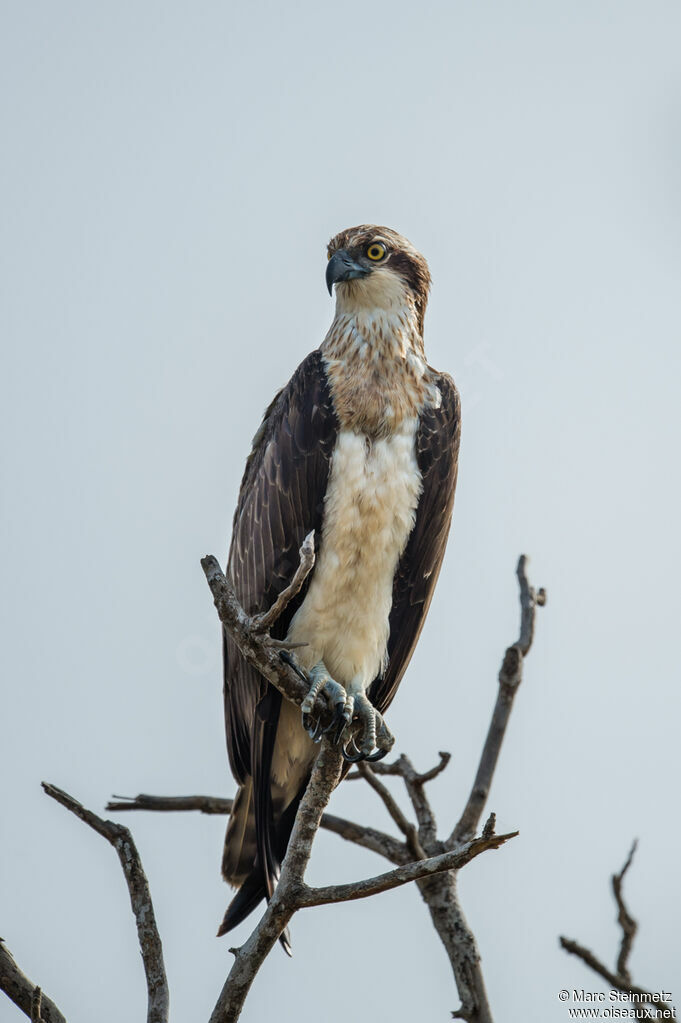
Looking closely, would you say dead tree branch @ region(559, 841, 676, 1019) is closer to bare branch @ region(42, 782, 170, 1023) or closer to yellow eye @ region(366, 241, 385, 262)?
bare branch @ region(42, 782, 170, 1023)

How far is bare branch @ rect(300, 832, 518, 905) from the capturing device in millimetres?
3727

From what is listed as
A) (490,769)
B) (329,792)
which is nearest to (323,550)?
(329,792)

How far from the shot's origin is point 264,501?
551 centimetres

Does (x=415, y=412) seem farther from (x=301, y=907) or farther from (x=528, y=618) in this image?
(x=301, y=907)

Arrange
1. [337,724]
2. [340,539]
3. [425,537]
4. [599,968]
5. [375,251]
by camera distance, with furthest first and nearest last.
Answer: [375,251], [425,537], [340,539], [337,724], [599,968]

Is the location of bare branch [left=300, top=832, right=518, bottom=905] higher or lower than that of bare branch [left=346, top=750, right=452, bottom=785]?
lower

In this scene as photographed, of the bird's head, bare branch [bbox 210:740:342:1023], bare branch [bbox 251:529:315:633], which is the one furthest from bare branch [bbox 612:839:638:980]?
the bird's head

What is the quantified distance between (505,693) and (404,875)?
7.46 ft

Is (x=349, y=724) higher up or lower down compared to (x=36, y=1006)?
higher up

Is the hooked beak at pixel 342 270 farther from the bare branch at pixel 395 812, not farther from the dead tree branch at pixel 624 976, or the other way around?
the dead tree branch at pixel 624 976

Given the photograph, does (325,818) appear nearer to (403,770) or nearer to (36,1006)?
(403,770)

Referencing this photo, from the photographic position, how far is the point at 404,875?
3902 millimetres

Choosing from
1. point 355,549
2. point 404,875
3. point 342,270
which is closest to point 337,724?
point 355,549

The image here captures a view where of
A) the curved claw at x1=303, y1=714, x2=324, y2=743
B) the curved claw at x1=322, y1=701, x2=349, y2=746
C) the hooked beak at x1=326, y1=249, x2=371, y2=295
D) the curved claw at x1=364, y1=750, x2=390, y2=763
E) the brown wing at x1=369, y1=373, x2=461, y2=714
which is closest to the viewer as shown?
the curved claw at x1=322, y1=701, x2=349, y2=746
